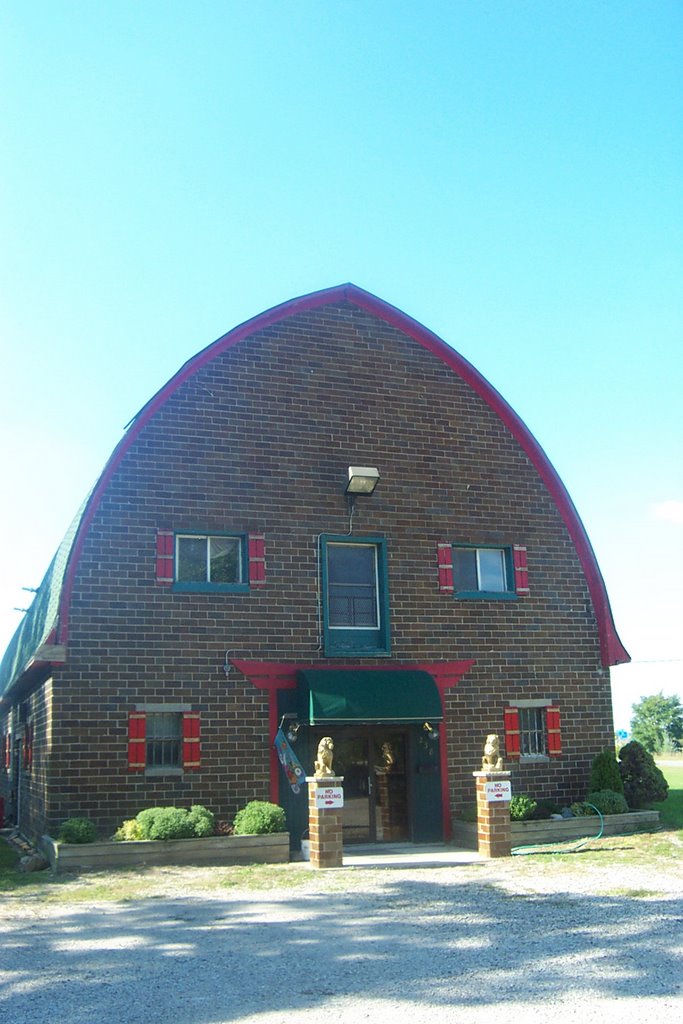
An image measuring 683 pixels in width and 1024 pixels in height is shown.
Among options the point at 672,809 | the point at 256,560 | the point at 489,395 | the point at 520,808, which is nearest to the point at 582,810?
the point at 520,808

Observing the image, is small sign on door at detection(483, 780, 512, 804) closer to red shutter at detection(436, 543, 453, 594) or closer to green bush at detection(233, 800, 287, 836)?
green bush at detection(233, 800, 287, 836)

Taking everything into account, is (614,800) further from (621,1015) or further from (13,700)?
(13,700)

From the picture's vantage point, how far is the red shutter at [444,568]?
19219 millimetres

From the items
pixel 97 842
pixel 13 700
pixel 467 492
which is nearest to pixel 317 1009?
pixel 97 842

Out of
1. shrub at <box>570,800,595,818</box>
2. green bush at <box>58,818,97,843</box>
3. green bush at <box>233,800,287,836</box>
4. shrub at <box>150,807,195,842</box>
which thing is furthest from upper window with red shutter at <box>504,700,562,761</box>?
green bush at <box>58,818,97,843</box>

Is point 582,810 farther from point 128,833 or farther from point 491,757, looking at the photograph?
point 128,833

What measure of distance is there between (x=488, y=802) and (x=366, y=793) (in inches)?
116

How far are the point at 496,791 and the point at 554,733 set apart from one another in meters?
3.77

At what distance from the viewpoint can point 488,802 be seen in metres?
15.9

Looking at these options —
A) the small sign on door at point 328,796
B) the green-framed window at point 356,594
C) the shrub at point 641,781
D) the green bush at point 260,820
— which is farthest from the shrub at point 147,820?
the shrub at point 641,781

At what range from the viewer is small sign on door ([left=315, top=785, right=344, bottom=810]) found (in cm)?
1486

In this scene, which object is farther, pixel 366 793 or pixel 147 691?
pixel 366 793

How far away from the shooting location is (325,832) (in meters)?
14.8

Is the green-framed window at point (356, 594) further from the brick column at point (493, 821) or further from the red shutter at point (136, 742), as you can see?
the red shutter at point (136, 742)
